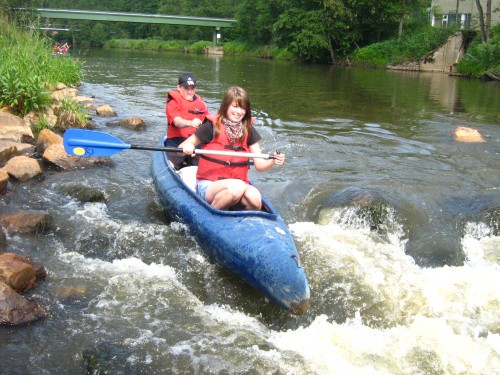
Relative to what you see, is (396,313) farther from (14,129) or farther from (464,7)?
(464,7)

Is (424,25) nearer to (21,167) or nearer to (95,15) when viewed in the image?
(21,167)

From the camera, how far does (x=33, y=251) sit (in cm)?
413

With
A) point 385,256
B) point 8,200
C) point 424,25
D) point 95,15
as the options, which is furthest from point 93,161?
point 95,15

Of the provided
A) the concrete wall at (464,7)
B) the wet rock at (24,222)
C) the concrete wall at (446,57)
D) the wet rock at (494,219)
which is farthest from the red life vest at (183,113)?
the concrete wall at (464,7)

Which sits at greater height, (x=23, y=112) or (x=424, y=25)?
(x=424, y=25)

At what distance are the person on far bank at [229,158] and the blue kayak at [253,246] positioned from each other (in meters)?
0.14

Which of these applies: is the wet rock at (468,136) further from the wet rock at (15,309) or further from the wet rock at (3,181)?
the wet rock at (15,309)

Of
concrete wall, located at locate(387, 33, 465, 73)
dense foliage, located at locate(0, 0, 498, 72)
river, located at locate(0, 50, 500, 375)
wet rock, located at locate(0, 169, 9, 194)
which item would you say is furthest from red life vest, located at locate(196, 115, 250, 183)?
concrete wall, located at locate(387, 33, 465, 73)

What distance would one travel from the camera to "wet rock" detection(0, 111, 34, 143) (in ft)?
22.2

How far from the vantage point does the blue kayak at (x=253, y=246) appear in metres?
3.40

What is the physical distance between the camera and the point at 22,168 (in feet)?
18.9

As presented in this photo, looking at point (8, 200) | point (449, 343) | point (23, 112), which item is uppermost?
point (23, 112)

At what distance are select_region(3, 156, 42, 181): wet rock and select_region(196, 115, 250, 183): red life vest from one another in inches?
97.0

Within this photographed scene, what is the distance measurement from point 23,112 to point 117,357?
579cm
